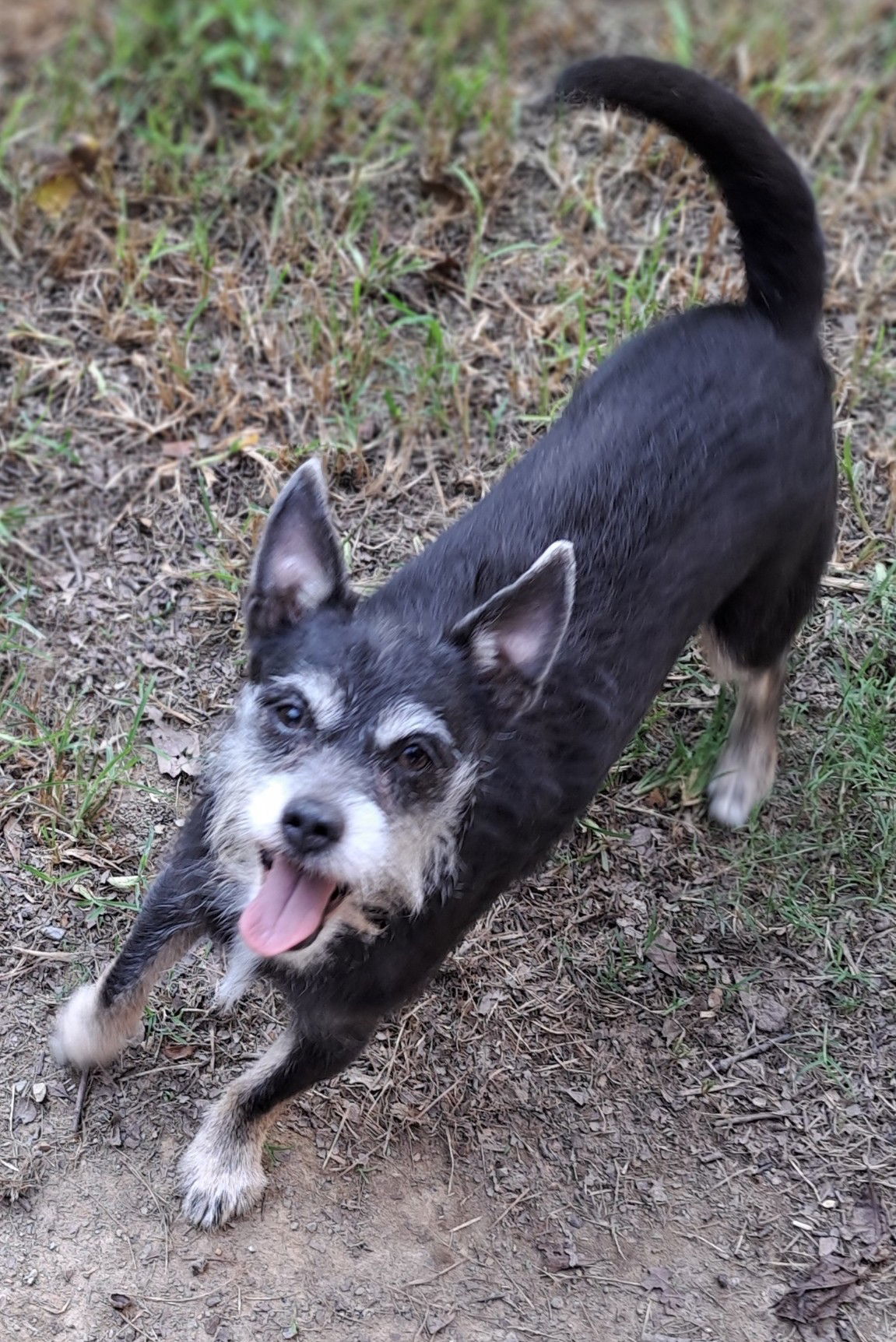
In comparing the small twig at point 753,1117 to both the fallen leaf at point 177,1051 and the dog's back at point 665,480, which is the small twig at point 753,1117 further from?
the fallen leaf at point 177,1051

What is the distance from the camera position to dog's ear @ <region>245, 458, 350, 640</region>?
2812 millimetres

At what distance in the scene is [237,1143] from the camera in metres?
3.26

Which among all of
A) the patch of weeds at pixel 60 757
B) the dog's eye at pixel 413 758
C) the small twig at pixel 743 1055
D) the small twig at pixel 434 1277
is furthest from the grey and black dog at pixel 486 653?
the small twig at pixel 743 1055

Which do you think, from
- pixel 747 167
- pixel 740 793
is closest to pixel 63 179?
pixel 747 167

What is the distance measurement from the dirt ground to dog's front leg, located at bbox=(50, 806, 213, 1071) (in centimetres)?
20

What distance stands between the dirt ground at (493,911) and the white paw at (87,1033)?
0.10 m

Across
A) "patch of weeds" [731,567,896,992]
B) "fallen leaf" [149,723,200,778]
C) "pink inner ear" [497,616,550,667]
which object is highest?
"pink inner ear" [497,616,550,667]

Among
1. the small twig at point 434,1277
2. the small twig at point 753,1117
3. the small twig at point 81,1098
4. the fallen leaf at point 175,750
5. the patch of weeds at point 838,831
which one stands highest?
the patch of weeds at point 838,831

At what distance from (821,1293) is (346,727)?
6.61 ft

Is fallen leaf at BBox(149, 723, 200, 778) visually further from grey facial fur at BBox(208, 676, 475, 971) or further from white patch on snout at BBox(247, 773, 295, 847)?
white patch on snout at BBox(247, 773, 295, 847)

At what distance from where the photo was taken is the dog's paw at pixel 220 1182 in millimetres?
3252

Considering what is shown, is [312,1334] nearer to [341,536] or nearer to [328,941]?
[328,941]

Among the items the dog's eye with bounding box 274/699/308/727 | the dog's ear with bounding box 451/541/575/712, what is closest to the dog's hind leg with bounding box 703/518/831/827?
the dog's ear with bounding box 451/541/575/712

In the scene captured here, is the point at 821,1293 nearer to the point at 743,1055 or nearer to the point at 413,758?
the point at 743,1055
